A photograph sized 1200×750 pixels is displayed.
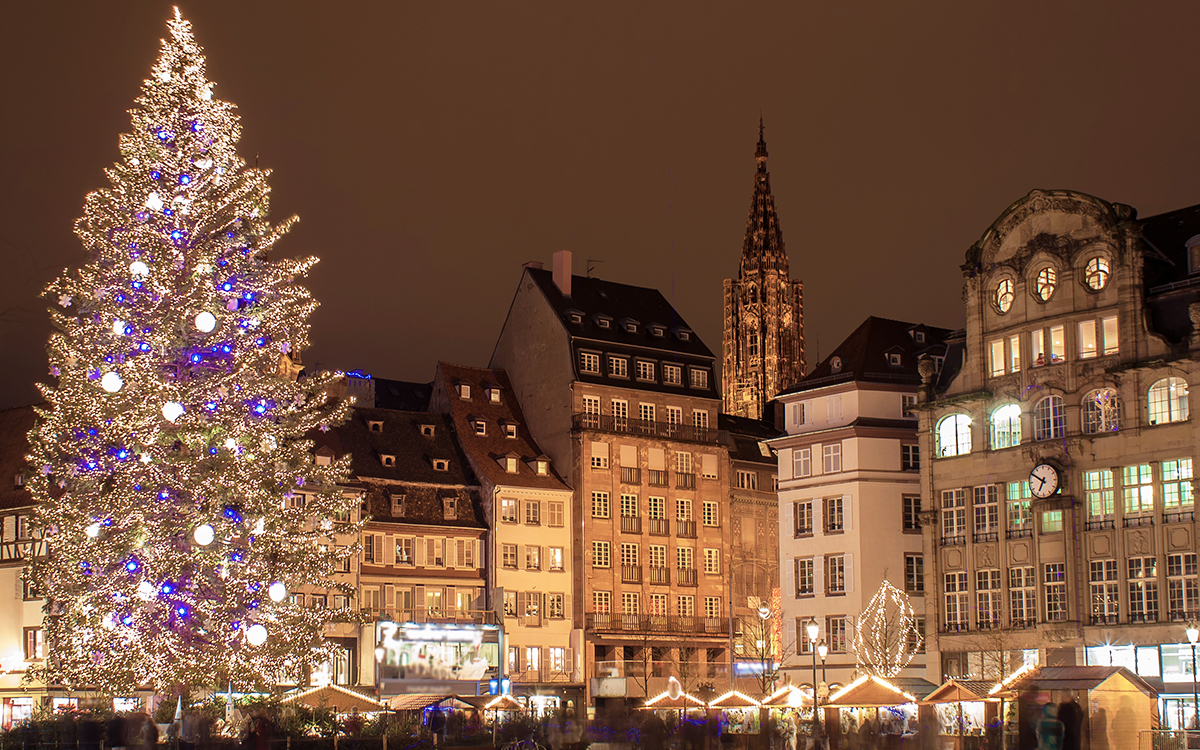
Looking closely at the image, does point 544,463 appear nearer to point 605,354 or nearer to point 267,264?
point 605,354

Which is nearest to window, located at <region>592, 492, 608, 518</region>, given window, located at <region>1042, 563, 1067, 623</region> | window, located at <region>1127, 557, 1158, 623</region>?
window, located at <region>1042, 563, 1067, 623</region>

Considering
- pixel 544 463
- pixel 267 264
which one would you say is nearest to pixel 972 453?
pixel 544 463

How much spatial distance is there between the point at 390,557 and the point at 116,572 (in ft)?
127

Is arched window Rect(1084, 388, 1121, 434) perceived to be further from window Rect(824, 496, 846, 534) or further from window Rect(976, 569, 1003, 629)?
window Rect(824, 496, 846, 534)

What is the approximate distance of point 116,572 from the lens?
117 feet

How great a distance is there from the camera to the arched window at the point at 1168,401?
5569 cm

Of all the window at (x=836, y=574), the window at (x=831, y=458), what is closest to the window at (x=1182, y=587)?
the window at (x=836, y=574)

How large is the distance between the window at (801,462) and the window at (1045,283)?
47.1ft

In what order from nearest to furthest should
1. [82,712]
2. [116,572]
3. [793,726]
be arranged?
[116,572] → [82,712] → [793,726]

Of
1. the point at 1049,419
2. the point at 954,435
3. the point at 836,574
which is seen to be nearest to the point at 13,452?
the point at 836,574

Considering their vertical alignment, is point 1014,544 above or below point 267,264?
below

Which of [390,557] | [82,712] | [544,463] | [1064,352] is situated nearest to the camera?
[82,712]

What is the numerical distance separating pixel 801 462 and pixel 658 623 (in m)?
13.8

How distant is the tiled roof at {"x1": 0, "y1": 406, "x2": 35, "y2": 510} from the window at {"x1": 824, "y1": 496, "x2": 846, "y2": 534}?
33660 mm
